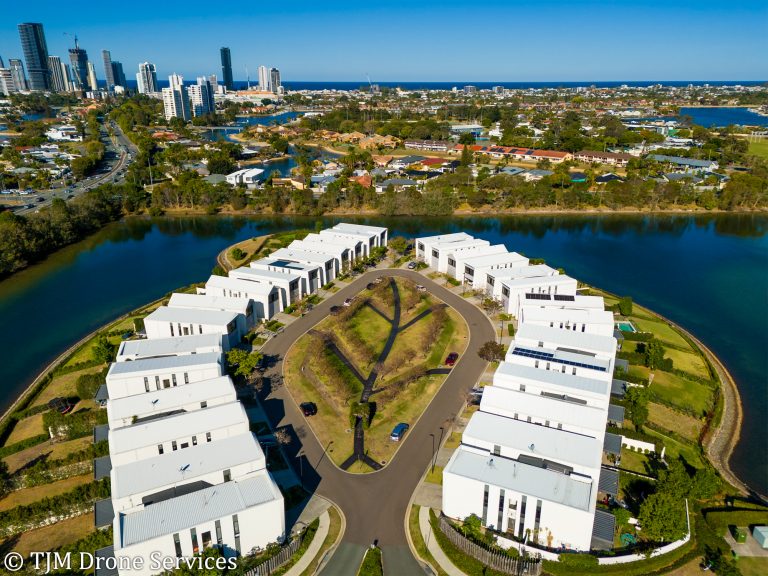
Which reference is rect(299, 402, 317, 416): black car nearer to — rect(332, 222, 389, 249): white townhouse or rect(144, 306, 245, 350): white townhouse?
rect(144, 306, 245, 350): white townhouse

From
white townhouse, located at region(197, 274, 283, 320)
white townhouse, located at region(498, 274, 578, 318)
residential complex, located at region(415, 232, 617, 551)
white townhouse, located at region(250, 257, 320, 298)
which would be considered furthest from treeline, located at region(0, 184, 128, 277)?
residential complex, located at region(415, 232, 617, 551)

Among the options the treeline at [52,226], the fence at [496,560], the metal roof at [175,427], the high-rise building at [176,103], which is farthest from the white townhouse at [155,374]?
the high-rise building at [176,103]

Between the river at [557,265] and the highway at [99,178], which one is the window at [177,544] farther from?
the highway at [99,178]

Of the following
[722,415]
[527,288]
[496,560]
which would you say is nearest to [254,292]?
[527,288]

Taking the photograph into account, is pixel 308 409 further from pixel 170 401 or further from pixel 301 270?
pixel 301 270

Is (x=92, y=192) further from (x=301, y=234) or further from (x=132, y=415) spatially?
(x=132, y=415)

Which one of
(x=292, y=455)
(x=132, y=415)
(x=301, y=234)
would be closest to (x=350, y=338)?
(x=292, y=455)
